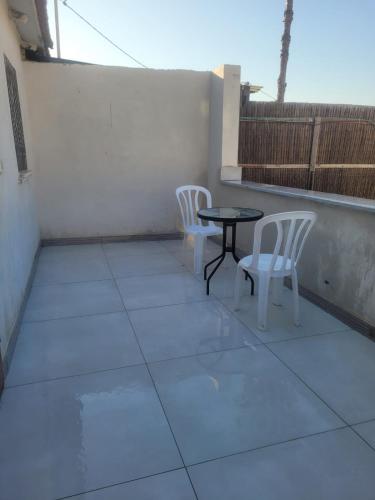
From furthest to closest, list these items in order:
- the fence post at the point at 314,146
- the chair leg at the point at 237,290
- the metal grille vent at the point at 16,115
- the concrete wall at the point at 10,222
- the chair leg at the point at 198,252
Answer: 1. the fence post at the point at 314,146
2. the chair leg at the point at 198,252
3. the metal grille vent at the point at 16,115
4. the chair leg at the point at 237,290
5. the concrete wall at the point at 10,222

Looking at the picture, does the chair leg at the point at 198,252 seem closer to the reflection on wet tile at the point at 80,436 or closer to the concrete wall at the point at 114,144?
the concrete wall at the point at 114,144

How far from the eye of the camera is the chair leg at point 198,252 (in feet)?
11.8

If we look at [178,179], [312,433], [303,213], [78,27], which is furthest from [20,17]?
[78,27]

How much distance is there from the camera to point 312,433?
1.55 meters

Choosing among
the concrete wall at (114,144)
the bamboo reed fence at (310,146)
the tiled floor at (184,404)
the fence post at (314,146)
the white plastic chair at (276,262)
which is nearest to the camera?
the tiled floor at (184,404)

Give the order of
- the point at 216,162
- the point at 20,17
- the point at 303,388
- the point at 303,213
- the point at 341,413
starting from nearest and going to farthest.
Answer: the point at 341,413
the point at 303,388
the point at 303,213
the point at 20,17
the point at 216,162

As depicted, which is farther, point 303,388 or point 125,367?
point 125,367

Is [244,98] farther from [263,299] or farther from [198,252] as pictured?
[263,299]

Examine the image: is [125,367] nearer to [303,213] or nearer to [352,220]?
[303,213]

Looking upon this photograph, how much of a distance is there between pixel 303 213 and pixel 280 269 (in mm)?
424

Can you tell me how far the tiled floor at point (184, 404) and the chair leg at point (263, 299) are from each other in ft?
0.26

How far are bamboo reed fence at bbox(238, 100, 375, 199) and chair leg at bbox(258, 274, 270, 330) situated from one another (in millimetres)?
3079

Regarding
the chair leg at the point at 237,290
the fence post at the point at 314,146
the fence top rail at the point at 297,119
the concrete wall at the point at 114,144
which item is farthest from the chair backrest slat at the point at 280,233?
the fence post at the point at 314,146

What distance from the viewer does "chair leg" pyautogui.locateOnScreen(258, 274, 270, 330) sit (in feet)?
7.93
